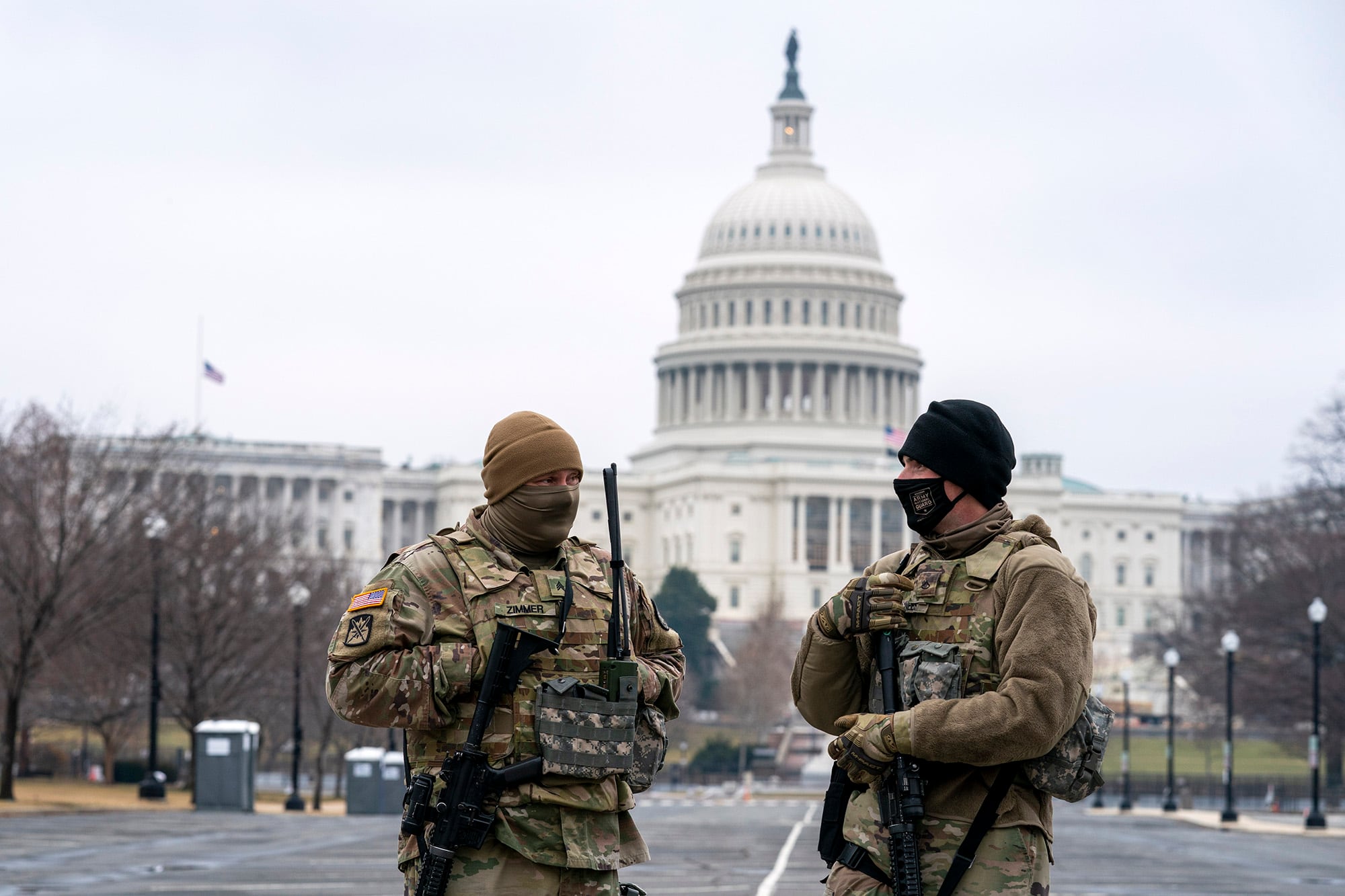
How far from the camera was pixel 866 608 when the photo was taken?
702 cm

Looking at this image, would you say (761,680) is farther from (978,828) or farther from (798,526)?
(978,828)

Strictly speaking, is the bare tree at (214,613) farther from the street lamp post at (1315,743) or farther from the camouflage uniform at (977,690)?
the camouflage uniform at (977,690)

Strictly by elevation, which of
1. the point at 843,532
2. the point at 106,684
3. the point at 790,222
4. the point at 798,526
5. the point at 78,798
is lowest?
the point at 78,798

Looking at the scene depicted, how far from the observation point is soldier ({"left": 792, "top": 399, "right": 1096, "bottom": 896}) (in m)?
6.77

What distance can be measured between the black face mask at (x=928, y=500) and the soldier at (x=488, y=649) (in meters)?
0.96

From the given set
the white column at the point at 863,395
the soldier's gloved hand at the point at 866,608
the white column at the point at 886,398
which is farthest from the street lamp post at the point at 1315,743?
the white column at the point at 886,398

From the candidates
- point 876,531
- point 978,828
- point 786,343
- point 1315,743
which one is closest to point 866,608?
point 978,828

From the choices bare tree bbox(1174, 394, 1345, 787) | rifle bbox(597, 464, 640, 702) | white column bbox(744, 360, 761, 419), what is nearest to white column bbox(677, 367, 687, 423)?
white column bbox(744, 360, 761, 419)

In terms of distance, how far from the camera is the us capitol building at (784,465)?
15138cm

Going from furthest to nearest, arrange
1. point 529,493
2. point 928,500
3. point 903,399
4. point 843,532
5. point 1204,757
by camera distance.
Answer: point 903,399, point 843,532, point 1204,757, point 529,493, point 928,500

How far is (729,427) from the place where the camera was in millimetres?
162125

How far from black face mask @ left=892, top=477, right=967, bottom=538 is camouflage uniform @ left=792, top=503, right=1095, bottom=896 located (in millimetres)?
76

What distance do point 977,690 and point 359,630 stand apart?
1.90m

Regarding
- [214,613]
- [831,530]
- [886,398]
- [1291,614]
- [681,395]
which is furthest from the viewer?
[681,395]
